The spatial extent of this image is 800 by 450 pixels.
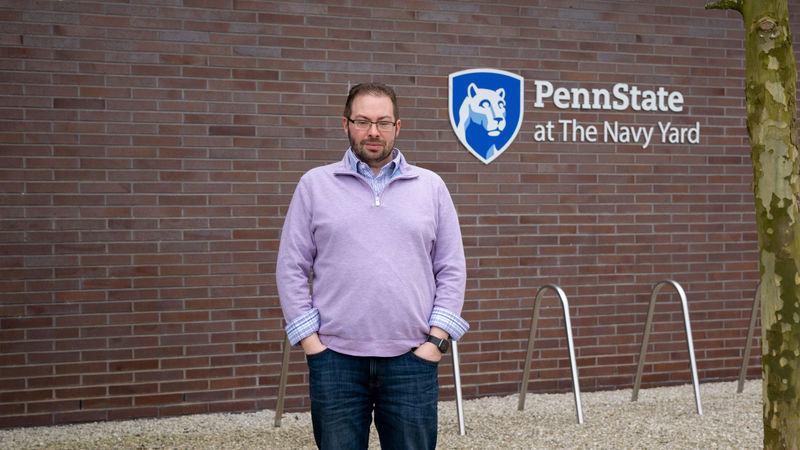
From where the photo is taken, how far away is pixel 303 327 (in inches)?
109

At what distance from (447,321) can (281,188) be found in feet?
9.42

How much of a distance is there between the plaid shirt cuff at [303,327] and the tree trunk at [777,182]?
1760mm

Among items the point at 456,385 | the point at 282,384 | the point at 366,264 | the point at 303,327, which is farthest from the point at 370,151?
the point at 282,384

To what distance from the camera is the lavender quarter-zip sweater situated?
2.76 m

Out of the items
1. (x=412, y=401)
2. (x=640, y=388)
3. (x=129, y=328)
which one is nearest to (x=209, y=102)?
(x=129, y=328)

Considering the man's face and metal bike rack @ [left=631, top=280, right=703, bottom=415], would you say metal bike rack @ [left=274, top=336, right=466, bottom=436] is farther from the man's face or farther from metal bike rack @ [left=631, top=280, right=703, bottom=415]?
the man's face

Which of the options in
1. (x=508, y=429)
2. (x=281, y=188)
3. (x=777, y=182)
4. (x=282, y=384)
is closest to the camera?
(x=777, y=182)

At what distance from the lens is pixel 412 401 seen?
2.80 m

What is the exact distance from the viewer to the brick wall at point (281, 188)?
5090mm

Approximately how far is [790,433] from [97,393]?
3960 mm

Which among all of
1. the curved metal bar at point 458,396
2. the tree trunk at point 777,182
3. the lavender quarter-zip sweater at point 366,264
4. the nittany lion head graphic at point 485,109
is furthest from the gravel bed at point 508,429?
the lavender quarter-zip sweater at point 366,264

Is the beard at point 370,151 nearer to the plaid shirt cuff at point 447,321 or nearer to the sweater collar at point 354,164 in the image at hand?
the sweater collar at point 354,164

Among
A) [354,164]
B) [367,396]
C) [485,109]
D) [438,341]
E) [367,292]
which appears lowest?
[367,396]

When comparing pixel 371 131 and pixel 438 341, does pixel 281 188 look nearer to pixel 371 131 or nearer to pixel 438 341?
pixel 371 131
